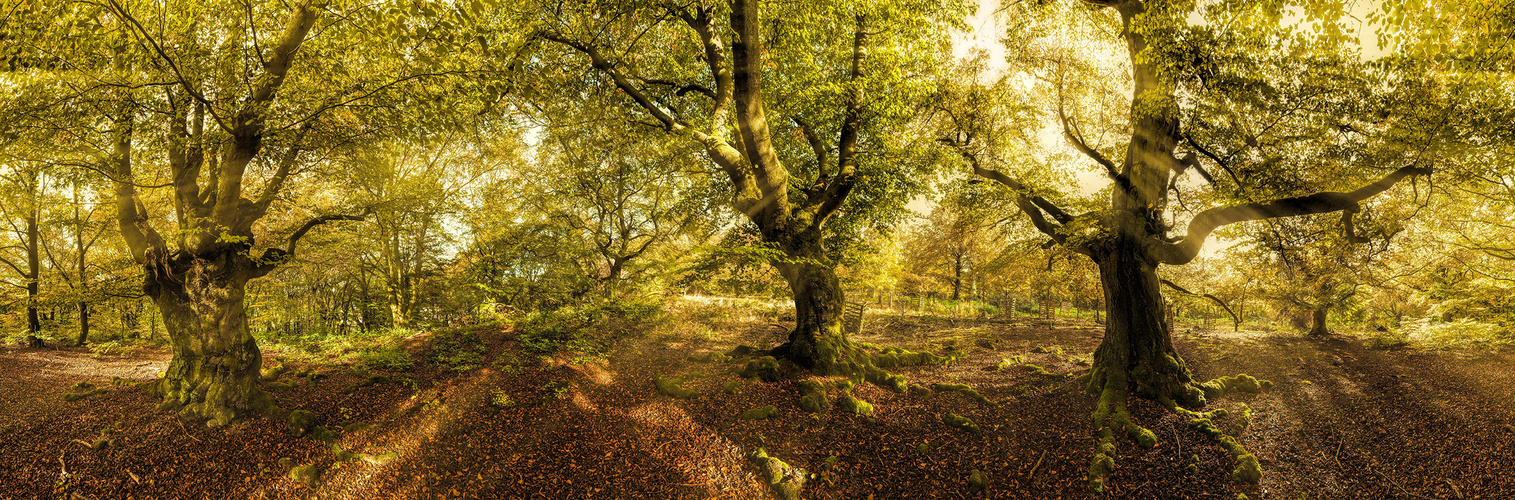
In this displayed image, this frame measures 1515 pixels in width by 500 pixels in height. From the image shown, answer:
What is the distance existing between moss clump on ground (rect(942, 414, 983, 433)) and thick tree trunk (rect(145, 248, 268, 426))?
392 inches

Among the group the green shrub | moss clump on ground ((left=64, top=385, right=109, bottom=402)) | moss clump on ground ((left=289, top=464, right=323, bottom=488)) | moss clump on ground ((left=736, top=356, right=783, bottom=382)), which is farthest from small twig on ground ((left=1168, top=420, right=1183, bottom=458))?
moss clump on ground ((left=64, top=385, right=109, bottom=402))

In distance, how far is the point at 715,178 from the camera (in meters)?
11.8

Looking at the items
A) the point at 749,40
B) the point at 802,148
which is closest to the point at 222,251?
the point at 749,40

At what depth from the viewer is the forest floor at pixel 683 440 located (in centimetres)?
555

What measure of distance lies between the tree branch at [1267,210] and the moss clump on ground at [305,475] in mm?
12676

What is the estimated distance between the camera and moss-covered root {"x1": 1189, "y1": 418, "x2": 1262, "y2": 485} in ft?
19.0

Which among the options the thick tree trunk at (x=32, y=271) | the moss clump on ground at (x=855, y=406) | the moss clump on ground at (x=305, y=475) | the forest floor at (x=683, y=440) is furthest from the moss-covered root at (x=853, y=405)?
the thick tree trunk at (x=32, y=271)

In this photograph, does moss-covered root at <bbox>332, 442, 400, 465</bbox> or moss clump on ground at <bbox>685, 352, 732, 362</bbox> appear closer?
moss-covered root at <bbox>332, 442, 400, 465</bbox>

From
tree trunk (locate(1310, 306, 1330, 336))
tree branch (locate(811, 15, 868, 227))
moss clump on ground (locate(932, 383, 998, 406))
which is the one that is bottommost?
moss clump on ground (locate(932, 383, 998, 406))

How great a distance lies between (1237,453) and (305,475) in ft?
37.6

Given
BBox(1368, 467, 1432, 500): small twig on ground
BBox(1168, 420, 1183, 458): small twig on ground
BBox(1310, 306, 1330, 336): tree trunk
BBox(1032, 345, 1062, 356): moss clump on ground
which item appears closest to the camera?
BBox(1368, 467, 1432, 500): small twig on ground

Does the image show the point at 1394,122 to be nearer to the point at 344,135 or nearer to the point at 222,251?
the point at 344,135

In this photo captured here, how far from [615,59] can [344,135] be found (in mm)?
4162

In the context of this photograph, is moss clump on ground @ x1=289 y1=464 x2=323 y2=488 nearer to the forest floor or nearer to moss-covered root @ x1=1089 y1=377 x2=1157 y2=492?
the forest floor
